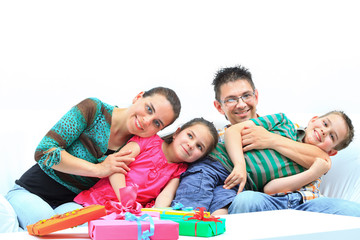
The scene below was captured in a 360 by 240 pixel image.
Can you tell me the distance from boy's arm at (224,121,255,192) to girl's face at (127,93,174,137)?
27cm

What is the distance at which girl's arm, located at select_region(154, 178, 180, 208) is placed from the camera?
4.72ft

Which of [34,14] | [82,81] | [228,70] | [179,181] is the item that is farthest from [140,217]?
[34,14]

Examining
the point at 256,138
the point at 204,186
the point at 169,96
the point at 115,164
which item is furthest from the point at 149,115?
the point at 256,138

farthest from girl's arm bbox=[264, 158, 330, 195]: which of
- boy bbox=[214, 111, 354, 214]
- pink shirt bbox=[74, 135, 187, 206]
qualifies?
pink shirt bbox=[74, 135, 187, 206]

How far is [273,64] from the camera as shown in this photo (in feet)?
7.79

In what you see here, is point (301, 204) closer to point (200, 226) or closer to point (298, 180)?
point (298, 180)

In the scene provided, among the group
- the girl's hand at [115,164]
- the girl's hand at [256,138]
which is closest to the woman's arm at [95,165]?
the girl's hand at [115,164]

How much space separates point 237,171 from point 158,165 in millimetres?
308

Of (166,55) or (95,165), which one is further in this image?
(166,55)

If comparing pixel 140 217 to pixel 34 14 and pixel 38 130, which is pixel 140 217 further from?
pixel 34 14

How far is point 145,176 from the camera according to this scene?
4.92ft

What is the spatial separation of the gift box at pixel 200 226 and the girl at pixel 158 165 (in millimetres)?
559

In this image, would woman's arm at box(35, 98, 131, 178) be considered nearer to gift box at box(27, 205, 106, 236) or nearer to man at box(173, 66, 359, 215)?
man at box(173, 66, 359, 215)

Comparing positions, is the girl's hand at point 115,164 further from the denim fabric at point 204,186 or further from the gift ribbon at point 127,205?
the gift ribbon at point 127,205
